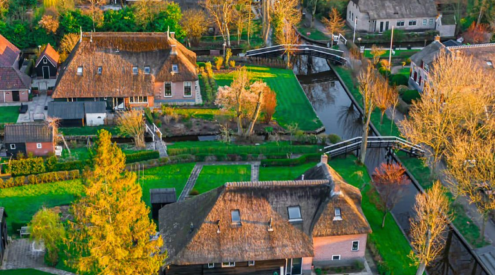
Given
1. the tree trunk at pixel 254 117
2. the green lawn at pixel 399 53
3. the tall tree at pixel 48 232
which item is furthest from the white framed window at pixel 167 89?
the tall tree at pixel 48 232

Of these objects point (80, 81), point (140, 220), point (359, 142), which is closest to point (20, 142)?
point (80, 81)

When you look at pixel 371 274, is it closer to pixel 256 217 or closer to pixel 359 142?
pixel 256 217

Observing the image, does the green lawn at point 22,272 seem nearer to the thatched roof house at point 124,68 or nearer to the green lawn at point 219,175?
the green lawn at point 219,175

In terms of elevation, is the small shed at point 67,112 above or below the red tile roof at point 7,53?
below

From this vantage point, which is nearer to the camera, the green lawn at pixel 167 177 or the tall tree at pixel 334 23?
the green lawn at pixel 167 177

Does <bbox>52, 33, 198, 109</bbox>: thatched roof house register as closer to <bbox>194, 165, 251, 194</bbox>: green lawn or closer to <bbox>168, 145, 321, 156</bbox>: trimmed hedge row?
<bbox>168, 145, 321, 156</bbox>: trimmed hedge row

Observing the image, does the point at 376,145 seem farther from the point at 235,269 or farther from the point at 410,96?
the point at 235,269

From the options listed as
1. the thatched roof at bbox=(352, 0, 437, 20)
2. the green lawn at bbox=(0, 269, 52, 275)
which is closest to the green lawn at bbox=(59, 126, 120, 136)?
the green lawn at bbox=(0, 269, 52, 275)

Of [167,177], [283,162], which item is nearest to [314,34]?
[283,162]
